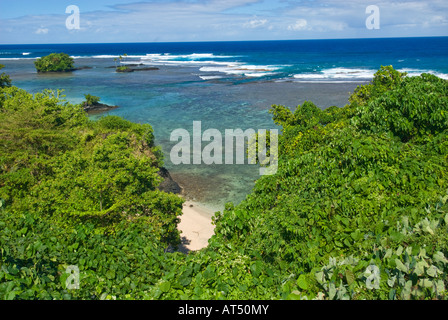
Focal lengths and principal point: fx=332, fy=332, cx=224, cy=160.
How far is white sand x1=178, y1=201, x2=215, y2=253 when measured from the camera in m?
16.2

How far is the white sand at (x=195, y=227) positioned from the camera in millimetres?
16219

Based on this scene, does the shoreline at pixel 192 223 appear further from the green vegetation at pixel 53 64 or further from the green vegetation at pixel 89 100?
the green vegetation at pixel 53 64

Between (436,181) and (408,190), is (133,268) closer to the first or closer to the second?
(408,190)

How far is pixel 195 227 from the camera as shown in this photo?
1764 centimetres

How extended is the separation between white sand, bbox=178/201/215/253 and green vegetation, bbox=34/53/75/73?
78292 millimetres

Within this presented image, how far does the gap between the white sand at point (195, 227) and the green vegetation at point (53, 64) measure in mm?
78292

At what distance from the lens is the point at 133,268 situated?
7410 millimetres

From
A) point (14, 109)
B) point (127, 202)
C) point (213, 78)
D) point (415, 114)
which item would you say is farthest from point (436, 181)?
point (213, 78)

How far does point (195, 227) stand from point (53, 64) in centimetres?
8178
